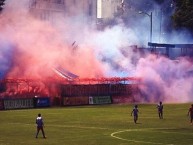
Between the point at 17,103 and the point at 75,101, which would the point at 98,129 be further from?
the point at 75,101

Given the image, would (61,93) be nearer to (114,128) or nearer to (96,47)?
(96,47)

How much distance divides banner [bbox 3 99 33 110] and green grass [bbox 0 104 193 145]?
9462mm

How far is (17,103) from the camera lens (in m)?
76.7

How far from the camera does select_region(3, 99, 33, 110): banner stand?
7556cm

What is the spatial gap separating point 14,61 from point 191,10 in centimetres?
4686

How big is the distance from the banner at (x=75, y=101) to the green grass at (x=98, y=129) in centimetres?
1582

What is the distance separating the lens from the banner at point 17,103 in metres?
75.6

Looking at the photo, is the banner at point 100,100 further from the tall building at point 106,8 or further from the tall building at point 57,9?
the tall building at point 106,8

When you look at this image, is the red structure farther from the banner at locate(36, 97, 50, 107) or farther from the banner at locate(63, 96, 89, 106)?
the banner at locate(36, 97, 50, 107)

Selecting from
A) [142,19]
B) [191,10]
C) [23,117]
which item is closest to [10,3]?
[23,117]

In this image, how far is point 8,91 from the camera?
280 ft

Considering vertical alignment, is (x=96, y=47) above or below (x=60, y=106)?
above

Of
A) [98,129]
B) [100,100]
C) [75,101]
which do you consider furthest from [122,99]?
[98,129]

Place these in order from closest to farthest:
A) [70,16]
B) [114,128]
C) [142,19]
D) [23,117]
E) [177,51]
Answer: [114,128]
[23,117]
[70,16]
[177,51]
[142,19]
